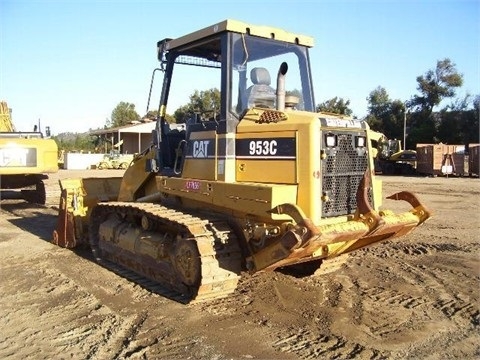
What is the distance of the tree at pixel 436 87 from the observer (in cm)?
4550

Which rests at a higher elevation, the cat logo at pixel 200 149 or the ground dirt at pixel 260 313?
the cat logo at pixel 200 149

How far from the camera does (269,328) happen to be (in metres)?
4.95

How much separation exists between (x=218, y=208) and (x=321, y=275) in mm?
1899

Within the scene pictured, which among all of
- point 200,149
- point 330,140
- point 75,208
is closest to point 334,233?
point 330,140

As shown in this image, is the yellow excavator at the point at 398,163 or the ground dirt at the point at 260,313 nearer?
the ground dirt at the point at 260,313

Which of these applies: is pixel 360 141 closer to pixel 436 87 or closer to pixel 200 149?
pixel 200 149

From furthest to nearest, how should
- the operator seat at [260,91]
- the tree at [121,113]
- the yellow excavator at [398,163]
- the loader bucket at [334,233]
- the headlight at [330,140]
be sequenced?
1. the tree at [121,113]
2. the yellow excavator at [398,163]
3. the operator seat at [260,91]
4. the headlight at [330,140]
5. the loader bucket at [334,233]

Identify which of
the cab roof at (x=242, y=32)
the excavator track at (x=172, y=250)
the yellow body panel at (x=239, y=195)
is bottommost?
the excavator track at (x=172, y=250)

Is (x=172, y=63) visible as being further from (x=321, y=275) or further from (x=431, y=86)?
(x=431, y=86)

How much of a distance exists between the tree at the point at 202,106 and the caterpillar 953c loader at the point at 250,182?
0.10 metres

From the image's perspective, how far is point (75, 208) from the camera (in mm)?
8438

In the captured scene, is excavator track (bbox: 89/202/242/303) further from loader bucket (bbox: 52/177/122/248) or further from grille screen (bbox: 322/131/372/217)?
grille screen (bbox: 322/131/372/217)

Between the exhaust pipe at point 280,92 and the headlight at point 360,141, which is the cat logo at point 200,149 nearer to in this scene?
the exhaust pipe at point 280,92

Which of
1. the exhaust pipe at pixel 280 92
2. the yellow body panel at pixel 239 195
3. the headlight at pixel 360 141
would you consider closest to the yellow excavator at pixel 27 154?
Result: the yellow body panel at pixel 239 195
